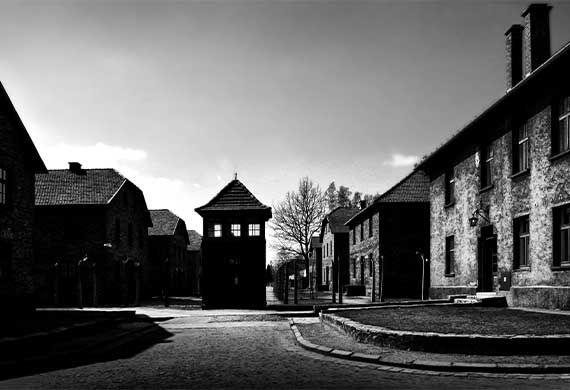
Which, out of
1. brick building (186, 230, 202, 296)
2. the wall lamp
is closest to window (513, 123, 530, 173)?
the wall lamp

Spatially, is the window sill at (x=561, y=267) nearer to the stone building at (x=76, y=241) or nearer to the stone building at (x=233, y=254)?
the stone building at (x=233, y=254)

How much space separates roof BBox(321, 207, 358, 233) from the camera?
5481cm

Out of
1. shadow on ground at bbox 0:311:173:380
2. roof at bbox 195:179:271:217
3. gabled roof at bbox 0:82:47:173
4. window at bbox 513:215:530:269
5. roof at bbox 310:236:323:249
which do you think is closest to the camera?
shadow on ground at bbox 0:311:173:380

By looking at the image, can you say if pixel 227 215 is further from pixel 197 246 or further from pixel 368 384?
pixel 197 246

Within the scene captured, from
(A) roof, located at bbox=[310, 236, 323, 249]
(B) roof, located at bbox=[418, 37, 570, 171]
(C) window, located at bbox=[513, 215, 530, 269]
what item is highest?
(B) roof, located at bbox=[418, 37, 570, 171]

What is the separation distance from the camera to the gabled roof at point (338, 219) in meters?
54.8

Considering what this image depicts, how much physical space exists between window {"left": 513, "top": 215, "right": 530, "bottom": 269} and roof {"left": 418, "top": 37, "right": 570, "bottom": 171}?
3.82m

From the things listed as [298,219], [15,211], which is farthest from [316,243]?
[15,211]

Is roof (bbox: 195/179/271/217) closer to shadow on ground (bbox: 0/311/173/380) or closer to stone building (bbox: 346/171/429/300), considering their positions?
stone building (bbox: 346/171/429/300)

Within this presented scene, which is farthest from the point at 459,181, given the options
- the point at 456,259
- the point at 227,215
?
the point at 227,215

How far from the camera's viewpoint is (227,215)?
97.6 feet

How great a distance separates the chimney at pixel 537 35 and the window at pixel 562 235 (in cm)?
592

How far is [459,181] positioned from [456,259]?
3.28 metres

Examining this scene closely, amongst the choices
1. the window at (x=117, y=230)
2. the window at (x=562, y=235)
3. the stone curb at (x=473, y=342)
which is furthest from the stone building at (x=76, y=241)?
the stone curb at (x=473, y=342)
